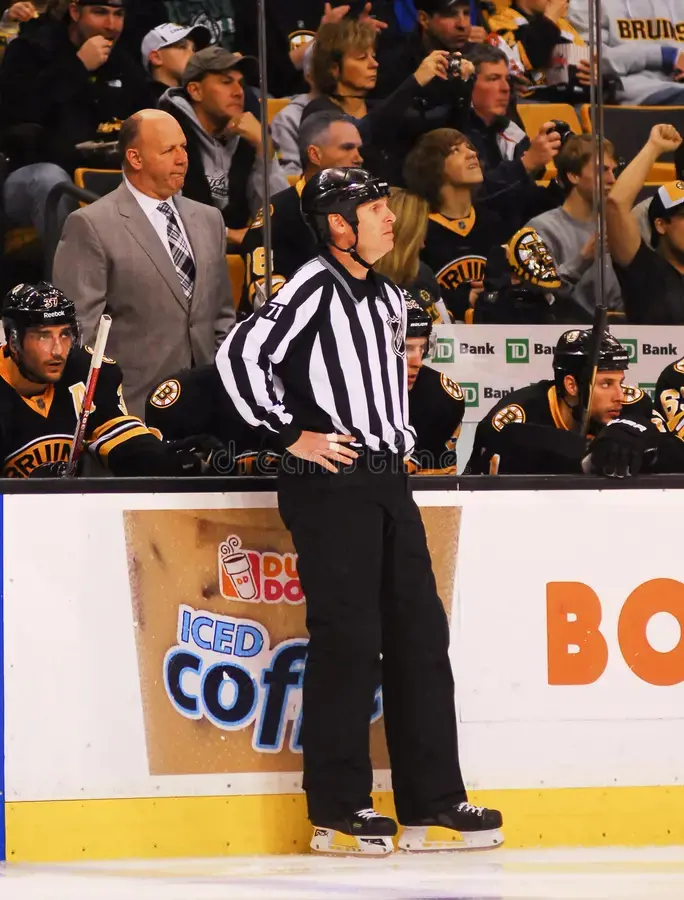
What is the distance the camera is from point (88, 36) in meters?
5.10

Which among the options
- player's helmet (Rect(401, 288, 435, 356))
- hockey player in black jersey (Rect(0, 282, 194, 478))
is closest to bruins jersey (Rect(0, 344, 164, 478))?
hockey player in black jersey (Rect(0, 282, 194, 478))

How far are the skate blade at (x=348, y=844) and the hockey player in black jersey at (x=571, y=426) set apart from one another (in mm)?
988

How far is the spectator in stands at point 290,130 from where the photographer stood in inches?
193

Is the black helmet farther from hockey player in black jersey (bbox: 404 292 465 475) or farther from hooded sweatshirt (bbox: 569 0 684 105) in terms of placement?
hooded sweatshirt (bbox: 569 0 684 105)

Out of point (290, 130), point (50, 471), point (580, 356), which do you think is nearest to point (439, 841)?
point (50, 471)

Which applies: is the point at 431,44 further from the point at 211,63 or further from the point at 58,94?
the point at 58,94

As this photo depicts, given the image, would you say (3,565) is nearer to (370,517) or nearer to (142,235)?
(370,517)

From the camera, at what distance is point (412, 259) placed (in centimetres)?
456

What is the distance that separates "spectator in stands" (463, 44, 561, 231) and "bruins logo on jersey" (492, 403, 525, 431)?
3.59ft

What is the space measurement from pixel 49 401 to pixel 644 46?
3.78m

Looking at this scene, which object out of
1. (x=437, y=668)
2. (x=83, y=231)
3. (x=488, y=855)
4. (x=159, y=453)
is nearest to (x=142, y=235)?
(x=83, y=231)

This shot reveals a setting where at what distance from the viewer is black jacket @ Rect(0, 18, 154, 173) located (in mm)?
4895

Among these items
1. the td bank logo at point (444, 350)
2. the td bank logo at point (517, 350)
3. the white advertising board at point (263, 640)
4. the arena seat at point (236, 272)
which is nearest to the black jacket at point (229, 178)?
the arena seat at point (236, 272)

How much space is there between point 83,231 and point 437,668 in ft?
5.80
